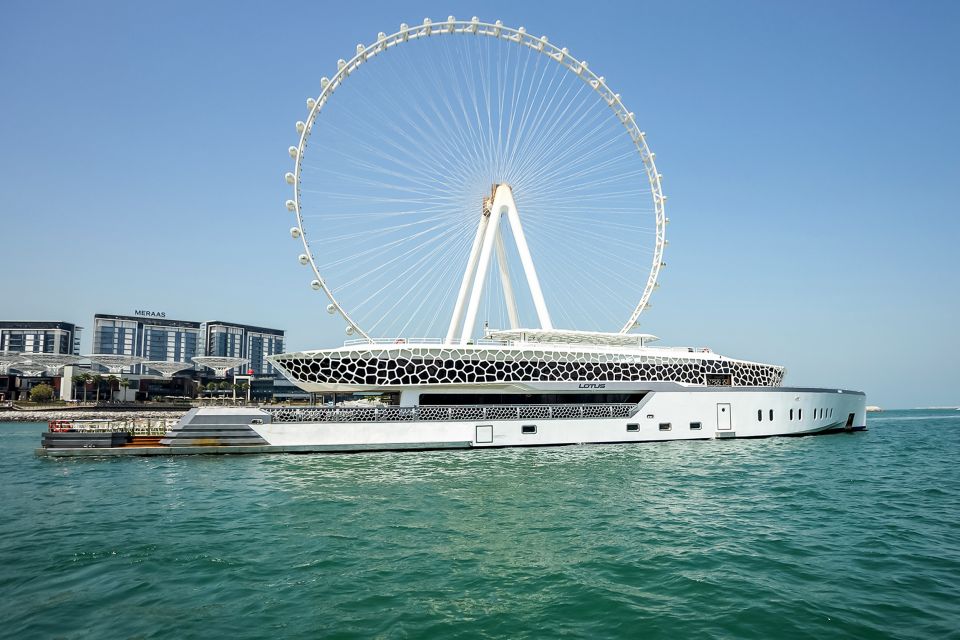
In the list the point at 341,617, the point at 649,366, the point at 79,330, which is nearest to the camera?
the point at 341,617

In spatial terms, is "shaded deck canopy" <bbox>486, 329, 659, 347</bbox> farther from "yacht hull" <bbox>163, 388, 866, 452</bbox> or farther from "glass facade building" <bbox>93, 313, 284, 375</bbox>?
"glass facade building" <bbox>93, 313, 284, 375</bbox>

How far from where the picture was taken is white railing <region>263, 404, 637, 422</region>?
30219 millimetres

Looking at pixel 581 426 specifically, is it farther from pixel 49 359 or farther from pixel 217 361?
pixel 49 359

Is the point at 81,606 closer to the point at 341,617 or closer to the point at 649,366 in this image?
the point at 341,617

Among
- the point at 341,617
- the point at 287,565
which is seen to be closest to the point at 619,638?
the point at 341,617

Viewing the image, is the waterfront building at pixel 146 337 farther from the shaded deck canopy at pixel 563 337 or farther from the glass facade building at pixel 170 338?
the shaded deck canopy at pixel 563 337

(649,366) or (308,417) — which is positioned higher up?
(649,366)

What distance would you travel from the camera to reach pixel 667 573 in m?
10.4

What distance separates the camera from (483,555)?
11281mm

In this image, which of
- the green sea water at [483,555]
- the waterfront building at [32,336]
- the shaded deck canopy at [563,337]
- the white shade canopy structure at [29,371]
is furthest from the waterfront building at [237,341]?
the green sea water at [483,555]

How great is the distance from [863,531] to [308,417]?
24.2m

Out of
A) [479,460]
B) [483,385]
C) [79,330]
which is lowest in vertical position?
[479,460]

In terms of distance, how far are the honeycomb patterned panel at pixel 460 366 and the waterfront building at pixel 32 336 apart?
15656 centimetres

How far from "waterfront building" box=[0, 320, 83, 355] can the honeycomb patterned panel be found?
157 m
